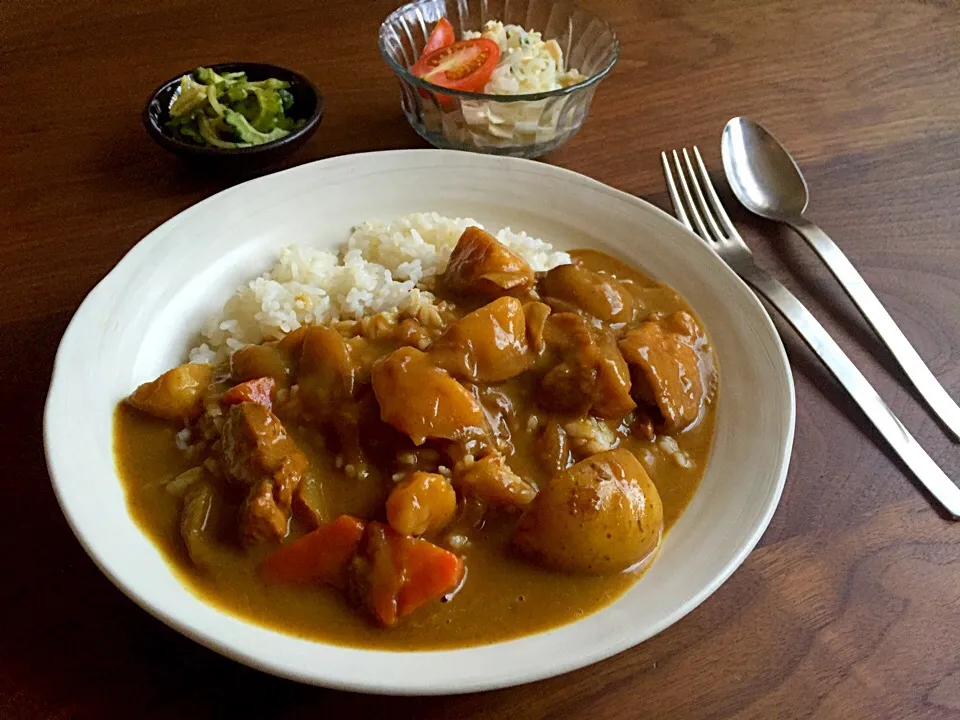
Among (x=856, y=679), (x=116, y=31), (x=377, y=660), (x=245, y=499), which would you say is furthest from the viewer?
(x=116, y=31)

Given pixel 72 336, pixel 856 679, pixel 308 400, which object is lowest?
pixel 856 679

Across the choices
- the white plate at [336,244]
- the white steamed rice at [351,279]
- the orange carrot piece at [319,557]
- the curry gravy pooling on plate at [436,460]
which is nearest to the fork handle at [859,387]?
the white plate at [336,244]

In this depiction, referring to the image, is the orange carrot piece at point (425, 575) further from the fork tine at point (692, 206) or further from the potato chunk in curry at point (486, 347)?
the fork tine at point (692, 206)

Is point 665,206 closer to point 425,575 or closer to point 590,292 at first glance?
point 590,292

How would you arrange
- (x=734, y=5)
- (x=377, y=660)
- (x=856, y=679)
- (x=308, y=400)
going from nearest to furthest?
(x=377, y=660) < (x=856, y=679) < (x=308, y=400) < (x=734, y=5)

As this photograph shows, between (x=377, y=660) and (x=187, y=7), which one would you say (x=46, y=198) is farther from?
(x=377, y=660)

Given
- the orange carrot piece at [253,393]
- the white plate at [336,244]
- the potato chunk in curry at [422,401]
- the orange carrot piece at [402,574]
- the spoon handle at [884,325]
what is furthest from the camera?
the spoon handle at [884,325]

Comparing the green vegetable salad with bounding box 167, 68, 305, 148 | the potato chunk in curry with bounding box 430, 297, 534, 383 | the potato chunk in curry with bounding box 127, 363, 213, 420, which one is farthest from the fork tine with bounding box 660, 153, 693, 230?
the potato chunk in curry with bounding box 127, 363, 213, 420

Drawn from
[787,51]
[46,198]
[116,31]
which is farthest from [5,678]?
[787,51]
